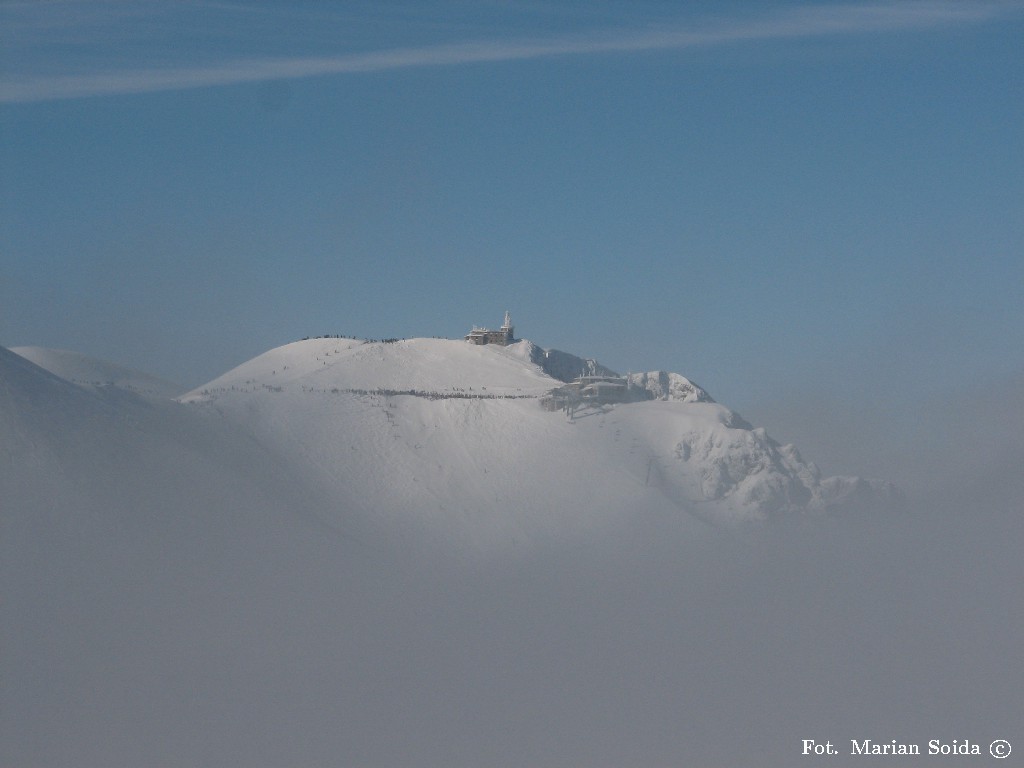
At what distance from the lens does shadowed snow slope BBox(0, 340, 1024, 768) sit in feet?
177

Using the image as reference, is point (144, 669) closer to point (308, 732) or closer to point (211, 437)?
point (308, 732)

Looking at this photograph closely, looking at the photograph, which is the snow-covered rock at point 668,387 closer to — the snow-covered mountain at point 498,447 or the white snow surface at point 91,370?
the snow-covered mountain at point 498,447

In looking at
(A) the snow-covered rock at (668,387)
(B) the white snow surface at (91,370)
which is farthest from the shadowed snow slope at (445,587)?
(B) the white snow surface at (91,370)

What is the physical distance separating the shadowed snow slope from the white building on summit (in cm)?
311

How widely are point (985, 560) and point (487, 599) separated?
31.5 m

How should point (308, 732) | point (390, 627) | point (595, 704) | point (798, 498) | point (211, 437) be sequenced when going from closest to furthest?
point (308, 732)
point (595, 704)
point (390, 627)
point (211, 437)
point (798, 498)

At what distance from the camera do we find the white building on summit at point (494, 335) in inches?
3602

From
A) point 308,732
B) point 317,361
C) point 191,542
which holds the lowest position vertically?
point 308,732

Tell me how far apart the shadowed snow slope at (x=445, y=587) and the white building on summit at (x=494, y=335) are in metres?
3.11

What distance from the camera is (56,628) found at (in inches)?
2174

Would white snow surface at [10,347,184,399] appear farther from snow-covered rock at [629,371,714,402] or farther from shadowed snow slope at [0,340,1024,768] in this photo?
snow-covered rock at [629,371,714,402]

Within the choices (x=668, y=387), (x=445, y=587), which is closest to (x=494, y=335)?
(x=668, y=387)

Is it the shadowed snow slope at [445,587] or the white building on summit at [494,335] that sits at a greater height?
the white building on summit at [494,335]

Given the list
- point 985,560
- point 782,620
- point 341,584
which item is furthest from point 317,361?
point 985,560
